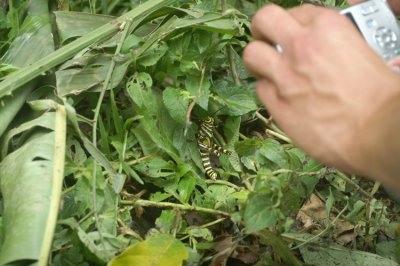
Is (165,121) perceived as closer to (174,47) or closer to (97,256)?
(174,47)

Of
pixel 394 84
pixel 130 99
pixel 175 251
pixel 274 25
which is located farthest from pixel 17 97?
pixel 394 84

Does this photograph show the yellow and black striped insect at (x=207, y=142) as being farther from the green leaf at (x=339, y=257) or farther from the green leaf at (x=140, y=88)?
the green leaf at (x=339, y=257)

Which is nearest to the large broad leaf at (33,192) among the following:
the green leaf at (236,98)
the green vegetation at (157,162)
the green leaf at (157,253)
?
the green vegetation at (157,162)

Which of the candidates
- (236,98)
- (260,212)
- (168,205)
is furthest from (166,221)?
(236,98)

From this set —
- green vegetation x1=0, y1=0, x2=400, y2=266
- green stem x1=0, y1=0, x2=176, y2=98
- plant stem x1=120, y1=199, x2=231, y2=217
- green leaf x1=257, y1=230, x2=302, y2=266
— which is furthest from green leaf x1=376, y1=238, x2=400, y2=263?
green stem x1=0, y1=0, x2=176, y2=98

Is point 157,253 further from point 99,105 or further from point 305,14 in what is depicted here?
point 305,14

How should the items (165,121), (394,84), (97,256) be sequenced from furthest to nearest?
(165,121) → (97,256) → (394,84)
